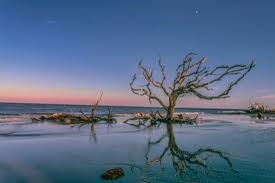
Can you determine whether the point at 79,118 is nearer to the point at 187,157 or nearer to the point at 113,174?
the point at 187,157

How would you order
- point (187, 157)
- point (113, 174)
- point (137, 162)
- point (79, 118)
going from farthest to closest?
point (79, 118) < point (187, 157) < point (137, 162) < point (113, 174)

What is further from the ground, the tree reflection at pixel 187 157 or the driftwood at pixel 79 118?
the driftwood at pixel 79 118

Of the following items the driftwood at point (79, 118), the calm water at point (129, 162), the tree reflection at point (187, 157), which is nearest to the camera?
the calm water at point (129, 162)

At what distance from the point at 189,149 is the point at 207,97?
17222 millimetres

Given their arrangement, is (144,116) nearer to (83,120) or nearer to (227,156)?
(83,120)

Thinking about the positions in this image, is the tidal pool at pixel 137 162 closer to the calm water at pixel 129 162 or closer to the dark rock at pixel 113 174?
the calm water at pixel 129 162

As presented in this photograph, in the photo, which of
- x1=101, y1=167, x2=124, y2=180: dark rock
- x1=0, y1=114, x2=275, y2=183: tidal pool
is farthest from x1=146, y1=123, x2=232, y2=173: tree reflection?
x1=101, y1=167, x2=124, y2=180: dark rock

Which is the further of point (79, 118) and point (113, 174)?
Answer: point (79, 118)

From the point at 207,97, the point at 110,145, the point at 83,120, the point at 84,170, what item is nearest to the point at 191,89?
the point at 207,97

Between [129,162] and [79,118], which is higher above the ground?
[79,118]

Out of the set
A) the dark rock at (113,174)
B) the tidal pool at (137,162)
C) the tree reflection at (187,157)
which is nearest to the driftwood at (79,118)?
the tidal pool at (137,162)

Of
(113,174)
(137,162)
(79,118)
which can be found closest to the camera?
(113,174)

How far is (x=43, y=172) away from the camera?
927 centimetres

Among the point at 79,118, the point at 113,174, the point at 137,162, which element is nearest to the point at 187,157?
the point at 137,162
